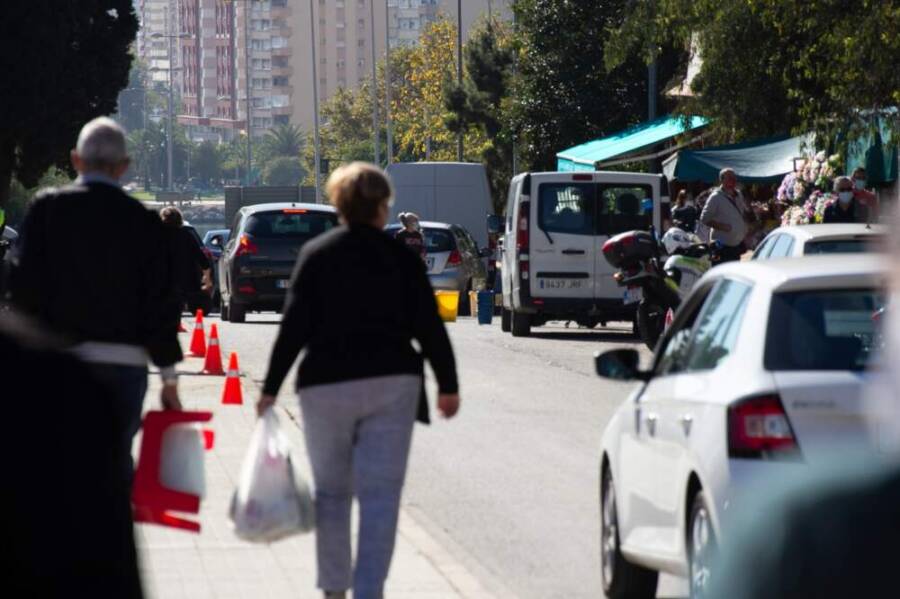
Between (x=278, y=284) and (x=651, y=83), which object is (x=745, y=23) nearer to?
(x=278, y=284)

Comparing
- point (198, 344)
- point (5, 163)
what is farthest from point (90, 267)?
point (5, 163)

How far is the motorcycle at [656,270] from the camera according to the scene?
21.1 metres

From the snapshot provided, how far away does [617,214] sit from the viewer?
2508 cm

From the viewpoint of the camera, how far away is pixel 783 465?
19.5 ft

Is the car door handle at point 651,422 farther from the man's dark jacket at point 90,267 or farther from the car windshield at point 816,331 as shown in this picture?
the man's dark jacket at point 90,267

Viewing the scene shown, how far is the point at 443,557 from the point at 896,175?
54.9ft

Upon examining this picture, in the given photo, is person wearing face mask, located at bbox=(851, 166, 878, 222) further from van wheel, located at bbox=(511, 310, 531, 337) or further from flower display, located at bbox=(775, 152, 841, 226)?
van wheel, located at bbox=(511, 310, 531, 337)

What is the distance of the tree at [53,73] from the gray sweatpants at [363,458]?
A: 41.8 meters

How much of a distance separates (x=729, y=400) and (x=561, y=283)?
61.8 ft

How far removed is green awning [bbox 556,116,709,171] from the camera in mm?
35625

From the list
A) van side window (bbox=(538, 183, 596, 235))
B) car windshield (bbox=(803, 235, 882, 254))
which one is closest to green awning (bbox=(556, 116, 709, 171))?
van side window (bbox=(538, 183, 596, 235))

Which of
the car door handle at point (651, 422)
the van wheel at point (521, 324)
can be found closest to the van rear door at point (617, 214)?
the van wheel at point (521, 324)

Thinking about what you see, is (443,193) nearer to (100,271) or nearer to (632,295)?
(632,295)

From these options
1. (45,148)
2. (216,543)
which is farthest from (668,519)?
(45,148)
